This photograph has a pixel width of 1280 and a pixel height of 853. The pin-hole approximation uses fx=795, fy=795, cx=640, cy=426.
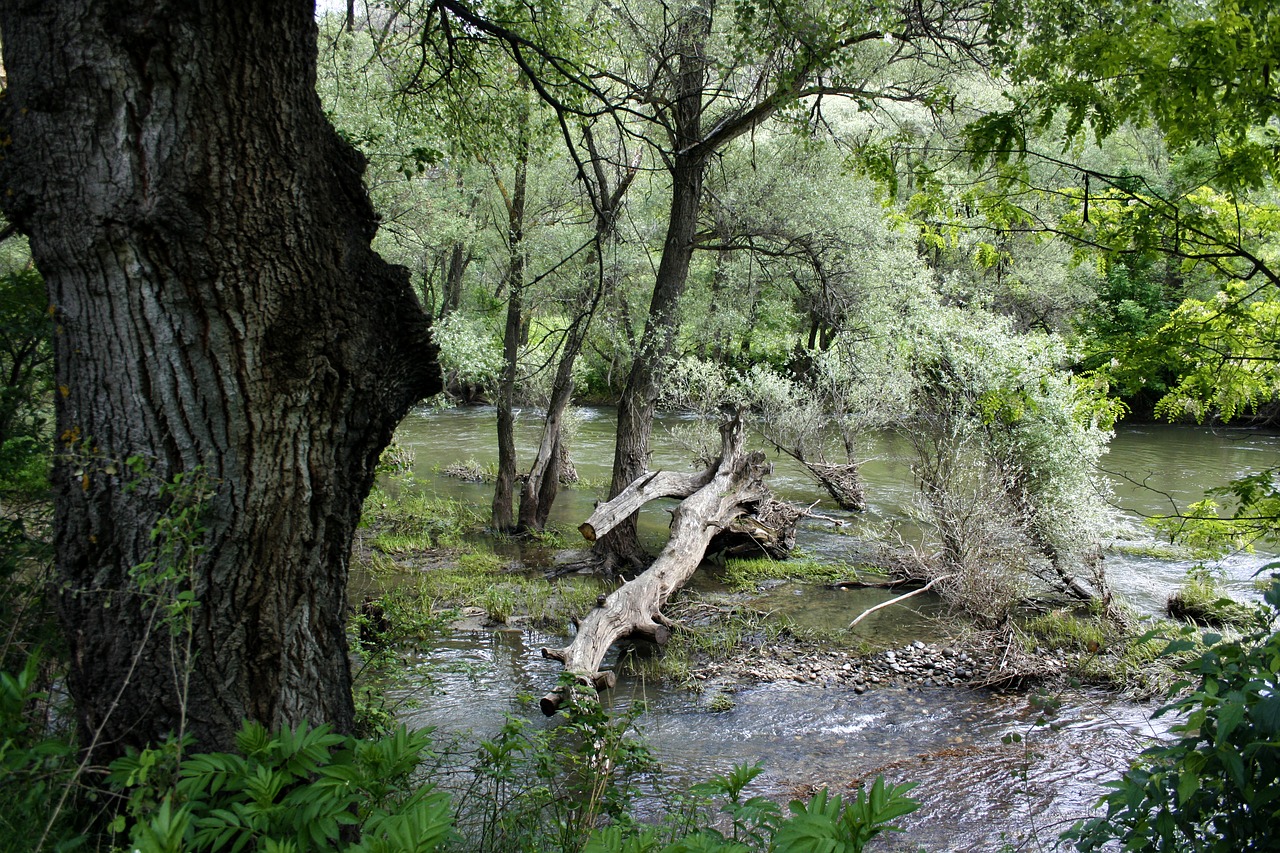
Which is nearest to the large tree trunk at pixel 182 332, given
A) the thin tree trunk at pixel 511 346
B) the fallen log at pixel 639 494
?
the fallen log at pixel 639 494

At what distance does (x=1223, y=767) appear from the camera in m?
1.92

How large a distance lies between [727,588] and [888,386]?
4427mm

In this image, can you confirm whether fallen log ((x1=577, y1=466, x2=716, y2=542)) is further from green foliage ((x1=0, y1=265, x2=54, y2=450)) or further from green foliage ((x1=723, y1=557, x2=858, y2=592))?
green foliage ((x1=0, y1=265, x2=54, y2=450))

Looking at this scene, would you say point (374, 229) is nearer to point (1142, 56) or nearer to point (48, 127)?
point (48, 127)

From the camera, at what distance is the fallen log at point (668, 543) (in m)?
6.72

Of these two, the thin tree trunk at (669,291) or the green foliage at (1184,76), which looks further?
the thin tree trunk at (669,291)

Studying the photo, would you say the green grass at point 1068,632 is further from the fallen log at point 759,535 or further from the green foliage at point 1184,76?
the green foliage at point 1184,76

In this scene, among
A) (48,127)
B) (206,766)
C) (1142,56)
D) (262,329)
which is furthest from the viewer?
(1142,56)

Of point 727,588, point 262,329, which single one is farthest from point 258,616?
point 727,588

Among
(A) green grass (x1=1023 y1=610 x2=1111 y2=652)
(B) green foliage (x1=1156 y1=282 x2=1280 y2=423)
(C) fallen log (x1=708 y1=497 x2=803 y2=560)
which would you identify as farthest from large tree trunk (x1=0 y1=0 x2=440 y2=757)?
(C) fallen log (x1=708 y1=497 x2=803 y2=560)

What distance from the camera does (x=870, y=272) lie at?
11289mm

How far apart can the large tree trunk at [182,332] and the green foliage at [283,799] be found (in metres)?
0.29

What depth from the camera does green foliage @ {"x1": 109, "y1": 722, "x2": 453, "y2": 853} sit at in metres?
1.68

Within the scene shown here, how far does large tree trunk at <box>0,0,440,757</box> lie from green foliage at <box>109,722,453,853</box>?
0.29 metres
